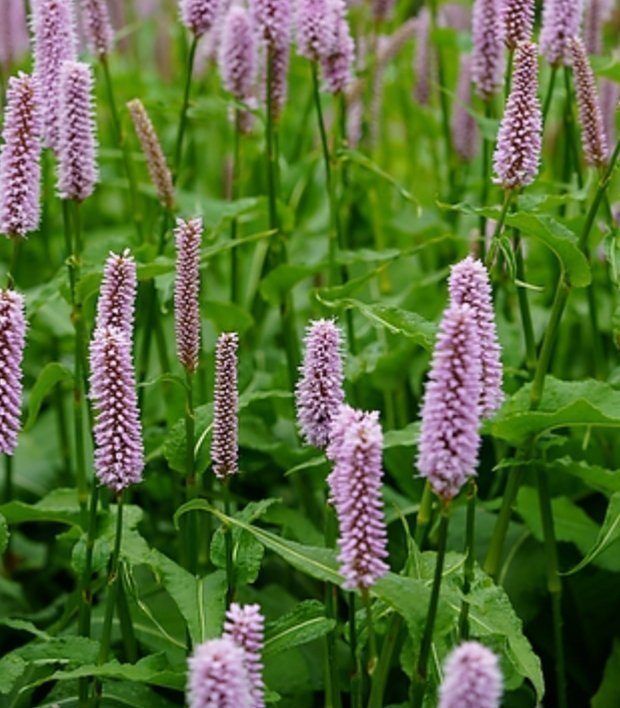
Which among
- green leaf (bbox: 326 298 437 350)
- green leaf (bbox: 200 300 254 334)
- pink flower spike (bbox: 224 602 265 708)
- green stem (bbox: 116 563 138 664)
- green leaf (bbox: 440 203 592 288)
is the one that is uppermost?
green leaf (bbox: 440 203 592 288)

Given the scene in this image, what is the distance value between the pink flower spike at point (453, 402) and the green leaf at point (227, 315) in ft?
5.39

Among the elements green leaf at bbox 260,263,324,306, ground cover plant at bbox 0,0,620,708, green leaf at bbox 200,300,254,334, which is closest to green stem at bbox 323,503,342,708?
ground cover plant at bbox 0,0,620,708

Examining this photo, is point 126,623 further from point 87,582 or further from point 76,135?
point 76,135

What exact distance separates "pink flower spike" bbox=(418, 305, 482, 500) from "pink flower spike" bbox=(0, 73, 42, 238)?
36.9 inches

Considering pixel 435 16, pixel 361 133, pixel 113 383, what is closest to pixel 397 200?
pixel 361 133

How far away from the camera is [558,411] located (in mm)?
2443

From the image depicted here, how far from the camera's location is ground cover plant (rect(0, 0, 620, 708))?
6.61 ft

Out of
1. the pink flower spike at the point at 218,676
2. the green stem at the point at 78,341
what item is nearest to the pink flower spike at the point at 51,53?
the green stem at the point at 78,341

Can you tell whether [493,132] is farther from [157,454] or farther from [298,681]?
[298,681]

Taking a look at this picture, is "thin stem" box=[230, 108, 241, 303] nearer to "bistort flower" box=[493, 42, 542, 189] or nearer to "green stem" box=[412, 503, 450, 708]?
"bistort flower" box=[493, 42, 542, 189]

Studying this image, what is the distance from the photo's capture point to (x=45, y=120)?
8.63 feet

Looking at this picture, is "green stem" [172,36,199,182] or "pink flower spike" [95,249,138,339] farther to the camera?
"green stem" [172,36,199,182]

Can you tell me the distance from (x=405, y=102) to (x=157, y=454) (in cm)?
199

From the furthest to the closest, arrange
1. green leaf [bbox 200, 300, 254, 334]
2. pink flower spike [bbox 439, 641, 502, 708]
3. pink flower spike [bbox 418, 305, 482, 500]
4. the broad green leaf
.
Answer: green leaf [bbox 200, 300, 254, 334]
the broad green leaf
pink flower spike [bbox 418, 305, 482, 500]
pink flower spike [bbox 439, 641, 502, 708]
